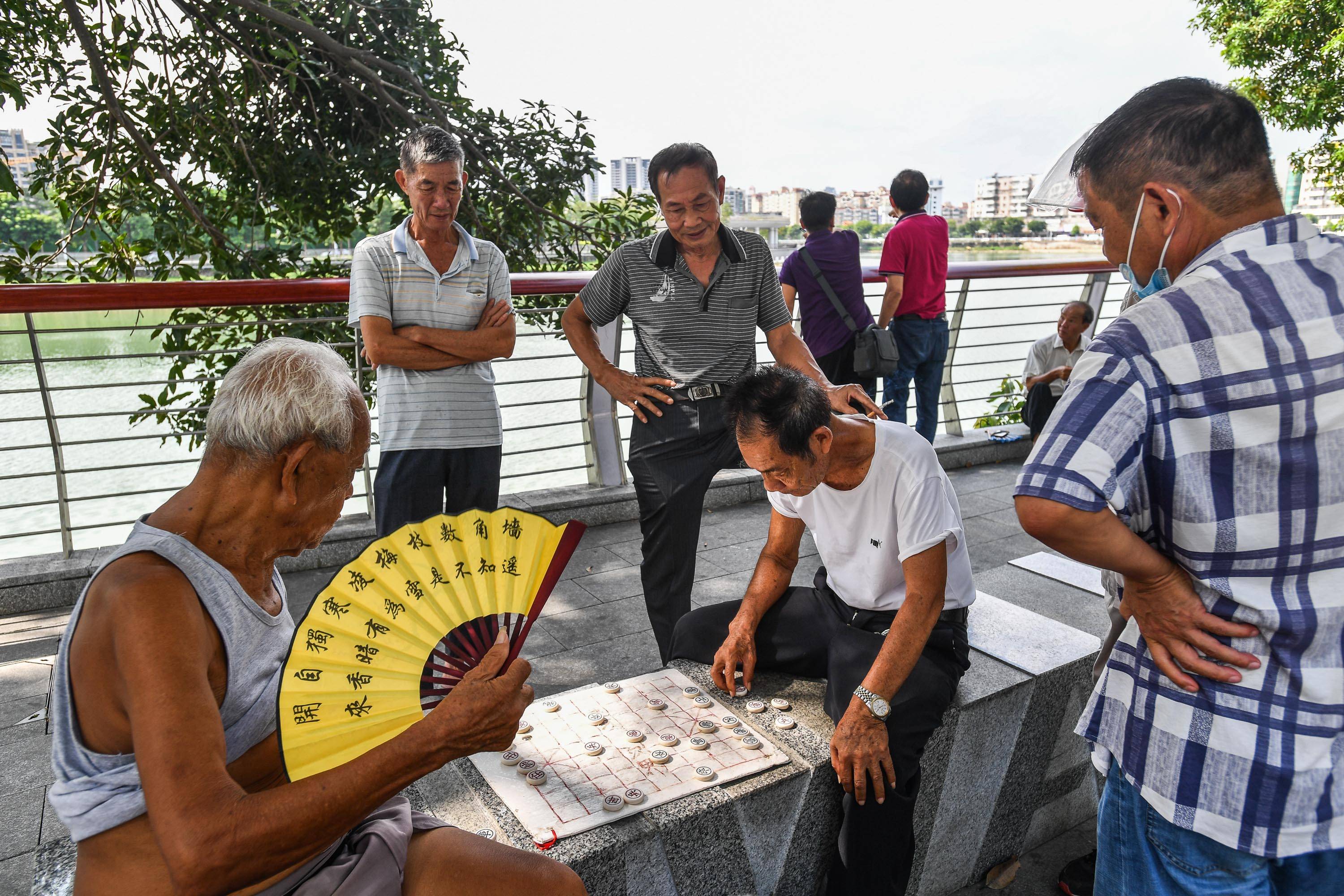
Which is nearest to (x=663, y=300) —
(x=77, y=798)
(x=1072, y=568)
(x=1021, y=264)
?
(x=1072, y=568)

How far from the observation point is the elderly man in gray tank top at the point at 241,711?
1.12 metres

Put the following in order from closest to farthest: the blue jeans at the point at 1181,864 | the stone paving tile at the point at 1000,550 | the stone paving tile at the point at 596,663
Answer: the blue jeans at the point at 1181,864, the stone paving tile at the point at 596,663, the stone paving tile at the point at 1000,550

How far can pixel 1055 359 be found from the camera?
6.13 m

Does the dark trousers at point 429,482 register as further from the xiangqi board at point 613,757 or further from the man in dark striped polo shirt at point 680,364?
the xiangqi board at point 613,757

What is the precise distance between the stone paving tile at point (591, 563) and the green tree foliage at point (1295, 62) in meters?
17.9

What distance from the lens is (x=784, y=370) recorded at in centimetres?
229

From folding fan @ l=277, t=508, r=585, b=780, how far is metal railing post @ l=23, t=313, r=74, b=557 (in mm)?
3119

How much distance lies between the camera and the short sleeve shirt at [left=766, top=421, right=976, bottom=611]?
7.16 feet

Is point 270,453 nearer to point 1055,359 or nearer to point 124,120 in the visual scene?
point 124,120

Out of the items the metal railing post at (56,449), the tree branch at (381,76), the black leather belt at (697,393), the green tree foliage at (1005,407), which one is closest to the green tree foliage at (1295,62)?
the green tree foliage at (1005,407)

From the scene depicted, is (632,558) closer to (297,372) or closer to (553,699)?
(553,699)

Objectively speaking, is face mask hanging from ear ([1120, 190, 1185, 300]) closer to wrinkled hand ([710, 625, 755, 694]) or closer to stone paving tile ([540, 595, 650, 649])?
wrinkled hand ([710, 625, 755, 694])

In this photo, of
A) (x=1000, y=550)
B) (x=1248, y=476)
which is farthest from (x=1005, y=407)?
(x=1248, y=476)

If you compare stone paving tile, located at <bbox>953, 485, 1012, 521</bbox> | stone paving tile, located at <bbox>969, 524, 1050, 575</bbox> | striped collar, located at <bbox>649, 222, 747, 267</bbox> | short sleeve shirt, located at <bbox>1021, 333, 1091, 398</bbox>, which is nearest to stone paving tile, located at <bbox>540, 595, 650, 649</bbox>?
striped collar, located at <bbox>649, 222, 747, 267</bbox>
